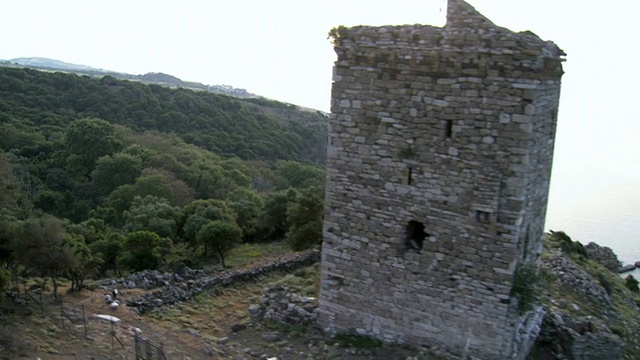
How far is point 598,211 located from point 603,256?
4925mm

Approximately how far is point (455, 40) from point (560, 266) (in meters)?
7.56

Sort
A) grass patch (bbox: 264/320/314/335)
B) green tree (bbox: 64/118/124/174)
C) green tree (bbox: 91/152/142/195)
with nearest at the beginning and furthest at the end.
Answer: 1. grass patch (bbox: 264/320/314/335)
2. green tree (bbox: 91/152/142/195)
3. green tree (bbox: 64/118/124/174)

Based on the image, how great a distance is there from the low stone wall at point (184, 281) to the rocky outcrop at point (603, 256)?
1019 centimetres

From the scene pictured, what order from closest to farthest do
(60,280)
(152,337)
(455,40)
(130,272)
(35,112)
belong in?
(455,40) < (152,337) < (60,280) < (130,272) < (35,112)

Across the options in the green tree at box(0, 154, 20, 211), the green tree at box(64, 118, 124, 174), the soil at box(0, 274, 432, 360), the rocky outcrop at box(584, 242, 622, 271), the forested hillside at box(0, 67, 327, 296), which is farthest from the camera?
the green tree at box(64, 118, 124, 174)

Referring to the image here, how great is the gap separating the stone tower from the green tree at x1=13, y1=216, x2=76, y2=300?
4894 millimetres

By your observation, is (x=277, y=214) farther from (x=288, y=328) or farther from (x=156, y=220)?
(x=288, y=328)

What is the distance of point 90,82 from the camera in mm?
47938

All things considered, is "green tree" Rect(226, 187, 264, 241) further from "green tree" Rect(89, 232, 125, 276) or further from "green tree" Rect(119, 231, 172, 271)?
"green tree" Rect(89, 232, 125, 276)

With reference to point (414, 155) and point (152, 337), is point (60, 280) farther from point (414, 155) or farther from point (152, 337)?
point (414, 155)

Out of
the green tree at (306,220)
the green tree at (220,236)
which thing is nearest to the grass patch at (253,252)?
the green tree at (220,236)

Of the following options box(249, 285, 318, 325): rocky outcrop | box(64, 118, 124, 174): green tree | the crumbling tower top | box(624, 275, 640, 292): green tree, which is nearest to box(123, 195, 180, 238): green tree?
box(249, 285, 318, 325): rocky outcrop

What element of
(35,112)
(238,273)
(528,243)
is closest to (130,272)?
(238,273)

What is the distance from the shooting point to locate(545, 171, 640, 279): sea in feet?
68.6
